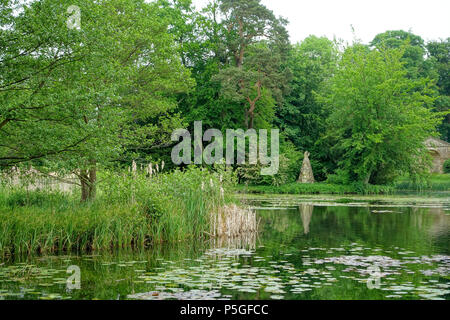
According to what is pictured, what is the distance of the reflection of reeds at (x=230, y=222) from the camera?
43.3 ft

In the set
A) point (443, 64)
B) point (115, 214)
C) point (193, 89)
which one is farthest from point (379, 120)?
point (115, 214)

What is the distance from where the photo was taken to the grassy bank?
10.2 m

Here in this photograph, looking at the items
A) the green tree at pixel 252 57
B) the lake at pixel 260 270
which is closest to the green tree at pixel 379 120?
the green tree at pixel 252 57

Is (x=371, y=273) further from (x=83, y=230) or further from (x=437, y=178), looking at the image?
(x=437, y=178)

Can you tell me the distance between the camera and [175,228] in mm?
12281

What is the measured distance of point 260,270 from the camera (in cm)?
874

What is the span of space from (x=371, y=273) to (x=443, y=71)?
60.5 m

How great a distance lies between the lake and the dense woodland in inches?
106

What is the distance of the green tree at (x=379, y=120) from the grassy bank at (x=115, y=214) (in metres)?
24.8

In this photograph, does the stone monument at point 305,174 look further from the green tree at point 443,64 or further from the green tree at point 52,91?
the green tree at point 443,64

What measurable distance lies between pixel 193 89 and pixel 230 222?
63.2 ft

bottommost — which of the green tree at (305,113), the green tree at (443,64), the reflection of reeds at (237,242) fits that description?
the reflection of reeds at (237,242)

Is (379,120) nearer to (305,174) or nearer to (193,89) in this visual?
(305,174)

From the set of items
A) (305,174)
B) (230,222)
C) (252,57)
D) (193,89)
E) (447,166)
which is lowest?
(230,222)
